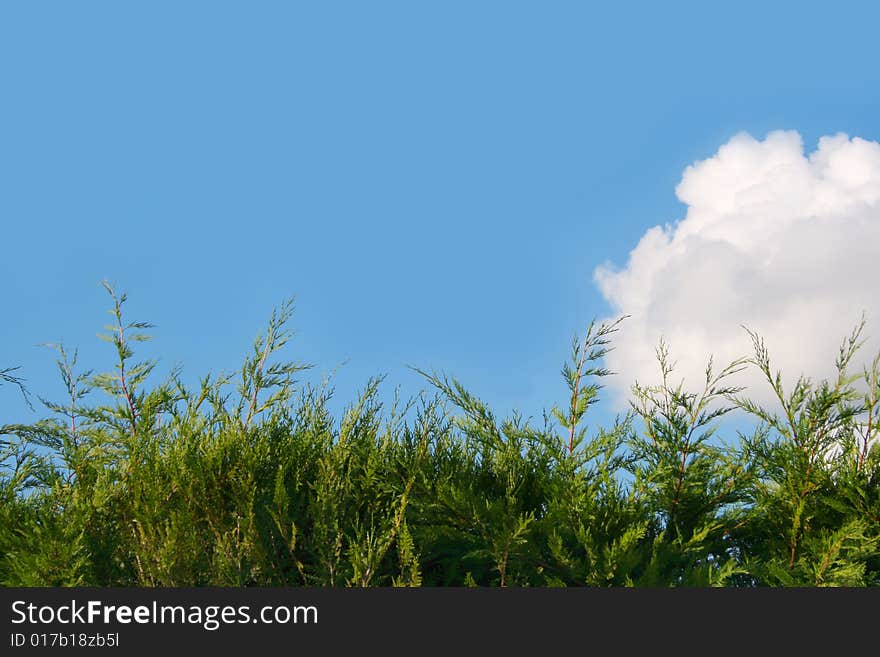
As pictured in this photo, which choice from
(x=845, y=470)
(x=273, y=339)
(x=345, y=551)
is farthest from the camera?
(x=273, y=339)

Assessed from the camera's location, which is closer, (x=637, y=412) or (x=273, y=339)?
(x=637, y=412)

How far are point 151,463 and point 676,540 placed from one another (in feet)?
16.6

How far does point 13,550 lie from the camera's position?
7.71m

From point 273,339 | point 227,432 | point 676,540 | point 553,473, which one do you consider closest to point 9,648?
point 227,432

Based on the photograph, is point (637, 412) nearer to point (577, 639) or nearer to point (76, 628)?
point (577, 639)

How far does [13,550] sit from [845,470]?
8243mm

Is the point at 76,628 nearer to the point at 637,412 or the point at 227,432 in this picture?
the point at 227,432

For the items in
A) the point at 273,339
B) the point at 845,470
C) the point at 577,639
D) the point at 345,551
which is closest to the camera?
the point at 577,639

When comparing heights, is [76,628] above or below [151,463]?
below

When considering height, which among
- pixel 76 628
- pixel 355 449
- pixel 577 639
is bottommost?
pixel 577 639

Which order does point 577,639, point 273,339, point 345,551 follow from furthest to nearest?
point 273,339
point 345,551
point 577,639

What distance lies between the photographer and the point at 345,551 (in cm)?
674

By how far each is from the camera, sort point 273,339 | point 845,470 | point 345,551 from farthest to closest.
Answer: point 273,339, point 845,470, point 345,551

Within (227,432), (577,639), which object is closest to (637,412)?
(577,639)
